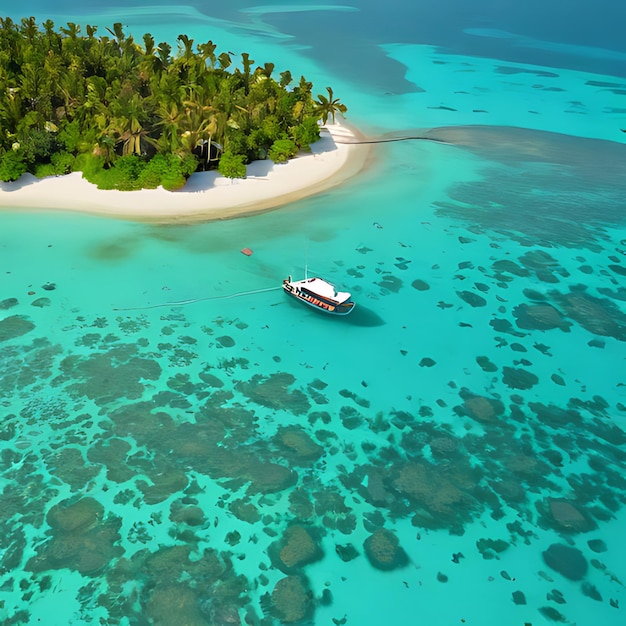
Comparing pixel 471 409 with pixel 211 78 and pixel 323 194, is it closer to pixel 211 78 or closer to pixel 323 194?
pixel 323 194

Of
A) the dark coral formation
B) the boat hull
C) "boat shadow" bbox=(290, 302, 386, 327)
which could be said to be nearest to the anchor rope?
the boat hull

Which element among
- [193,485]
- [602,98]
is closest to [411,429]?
[193,485]

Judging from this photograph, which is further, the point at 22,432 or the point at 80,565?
the point at 22,432

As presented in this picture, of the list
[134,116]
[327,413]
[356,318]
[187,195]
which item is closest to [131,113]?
[134,116]

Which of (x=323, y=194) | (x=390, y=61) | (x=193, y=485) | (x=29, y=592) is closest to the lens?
(x=29, y=592)

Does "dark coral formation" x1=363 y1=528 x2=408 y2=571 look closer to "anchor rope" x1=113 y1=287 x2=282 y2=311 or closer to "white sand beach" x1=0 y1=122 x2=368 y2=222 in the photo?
"anchor rope" x1=113 y1=287 x2=282 y2=311

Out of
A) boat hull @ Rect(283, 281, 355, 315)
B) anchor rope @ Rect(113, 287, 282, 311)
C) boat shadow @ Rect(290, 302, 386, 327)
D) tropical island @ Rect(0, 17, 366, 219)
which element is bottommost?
anchor rope @ Rect(113, 287, 282, 311)

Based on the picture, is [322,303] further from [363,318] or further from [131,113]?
[131,113]

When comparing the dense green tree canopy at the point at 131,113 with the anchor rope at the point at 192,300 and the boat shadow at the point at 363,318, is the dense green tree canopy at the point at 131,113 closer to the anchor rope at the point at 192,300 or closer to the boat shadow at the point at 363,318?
the anchor rope at the point at 192,300
